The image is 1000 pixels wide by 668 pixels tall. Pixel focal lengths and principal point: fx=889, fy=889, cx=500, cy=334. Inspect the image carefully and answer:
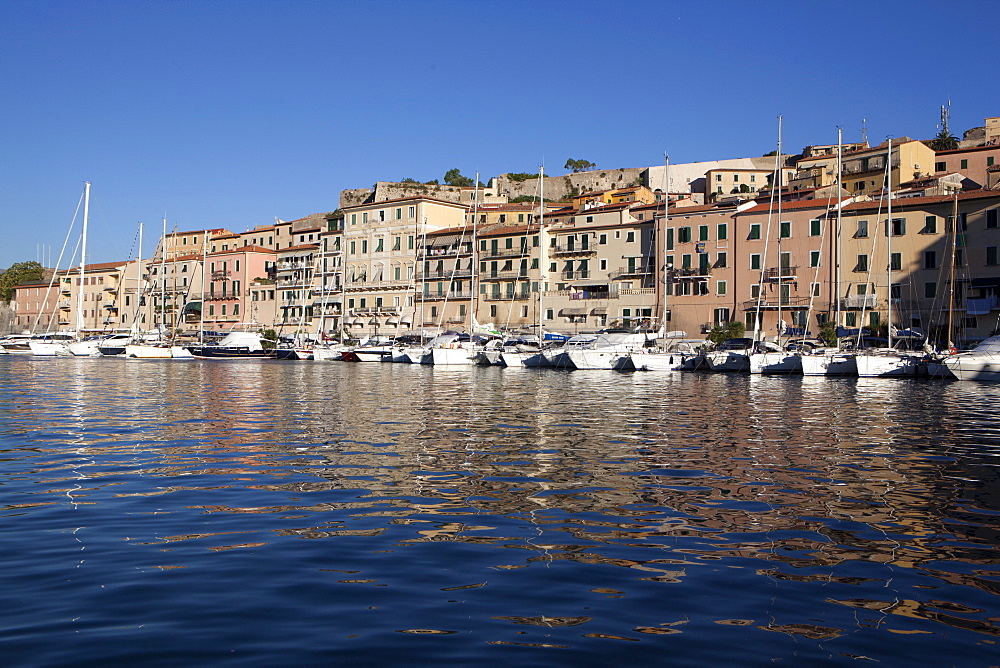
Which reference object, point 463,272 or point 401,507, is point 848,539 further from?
point 463,272

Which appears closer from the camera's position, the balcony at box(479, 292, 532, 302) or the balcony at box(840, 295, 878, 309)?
the balcony at box(840, 295, 878, 309)

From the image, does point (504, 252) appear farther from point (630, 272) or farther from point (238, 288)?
point (238, 288)

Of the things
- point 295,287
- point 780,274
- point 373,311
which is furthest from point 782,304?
point 295,287

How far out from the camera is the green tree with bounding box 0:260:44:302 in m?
131

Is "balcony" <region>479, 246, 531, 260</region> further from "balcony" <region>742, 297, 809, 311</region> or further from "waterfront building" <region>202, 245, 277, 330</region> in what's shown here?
"waterfront building" <region>202, 245, 277, 330</region>

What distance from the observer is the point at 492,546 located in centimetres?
845

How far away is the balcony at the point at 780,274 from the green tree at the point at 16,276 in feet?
361

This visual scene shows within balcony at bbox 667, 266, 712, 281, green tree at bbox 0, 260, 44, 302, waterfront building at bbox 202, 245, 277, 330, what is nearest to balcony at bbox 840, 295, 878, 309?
balcony at bbox 667, 266, 712, 281

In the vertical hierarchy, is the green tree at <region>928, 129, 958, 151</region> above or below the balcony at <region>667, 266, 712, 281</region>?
above

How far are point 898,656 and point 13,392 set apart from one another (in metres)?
29.5

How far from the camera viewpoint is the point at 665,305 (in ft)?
216

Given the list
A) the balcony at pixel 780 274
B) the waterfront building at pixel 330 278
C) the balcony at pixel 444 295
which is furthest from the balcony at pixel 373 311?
the balcony at pixel 780 274

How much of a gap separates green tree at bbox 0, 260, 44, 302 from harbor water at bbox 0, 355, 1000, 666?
422ft

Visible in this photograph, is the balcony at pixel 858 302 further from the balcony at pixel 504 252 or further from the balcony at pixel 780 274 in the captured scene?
the balcony at pixel 504 252
